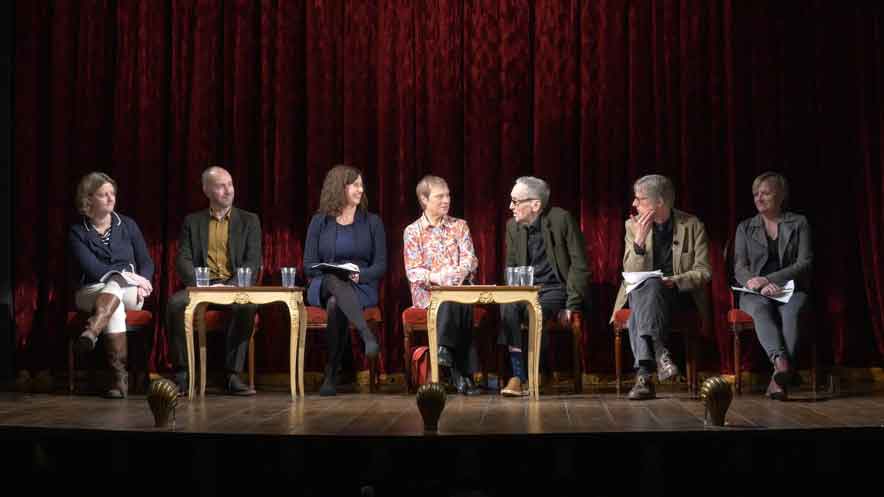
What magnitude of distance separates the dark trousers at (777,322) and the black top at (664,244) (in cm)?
47

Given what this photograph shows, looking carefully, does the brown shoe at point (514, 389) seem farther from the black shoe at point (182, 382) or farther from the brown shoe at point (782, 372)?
the black shoe at point (182, 382)

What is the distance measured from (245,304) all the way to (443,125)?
168 centimetres

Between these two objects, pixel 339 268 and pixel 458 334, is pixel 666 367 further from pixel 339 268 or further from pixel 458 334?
pixel 339 268

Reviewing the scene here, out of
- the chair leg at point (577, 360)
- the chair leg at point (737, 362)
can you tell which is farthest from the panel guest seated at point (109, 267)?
the chair leg at point (737, 362)

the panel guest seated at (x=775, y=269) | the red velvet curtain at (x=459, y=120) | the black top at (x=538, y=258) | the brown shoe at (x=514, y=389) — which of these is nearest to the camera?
the panel guest seated at (x=775, y=269)

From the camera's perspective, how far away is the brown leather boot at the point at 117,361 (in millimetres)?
5914

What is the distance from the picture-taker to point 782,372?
5.46 metres

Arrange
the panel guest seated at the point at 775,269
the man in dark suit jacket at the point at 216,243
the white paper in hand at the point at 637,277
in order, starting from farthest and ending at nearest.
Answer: the man in dark suit jacket at the point at 216,243 < the white paper in hand at the point at 637,277 < the panel guest seated at the point at 775,269

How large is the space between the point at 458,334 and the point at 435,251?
0.55m

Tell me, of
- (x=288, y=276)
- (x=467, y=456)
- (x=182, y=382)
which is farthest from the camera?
(x=182, y=382)

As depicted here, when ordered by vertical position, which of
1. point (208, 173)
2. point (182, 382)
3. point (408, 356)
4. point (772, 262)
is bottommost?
point (182, 382)

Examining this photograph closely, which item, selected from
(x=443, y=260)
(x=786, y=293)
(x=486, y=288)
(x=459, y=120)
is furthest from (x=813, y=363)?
(x=459, y=120)

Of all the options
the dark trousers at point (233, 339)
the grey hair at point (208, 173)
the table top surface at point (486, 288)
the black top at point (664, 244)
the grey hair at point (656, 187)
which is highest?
the grey hair at point (208, 173)

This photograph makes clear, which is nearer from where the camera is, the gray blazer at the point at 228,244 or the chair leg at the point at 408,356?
the chair leg at the point at 408,356
